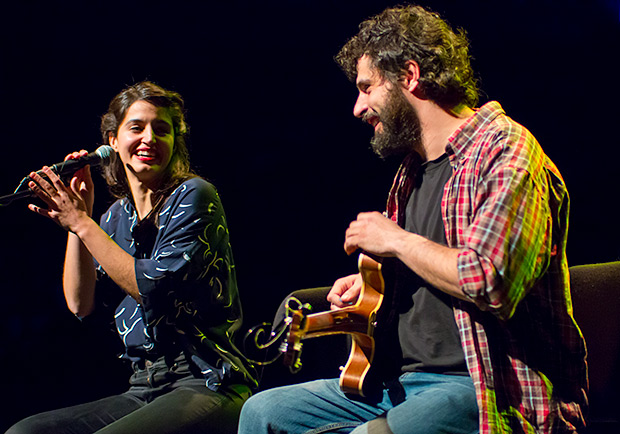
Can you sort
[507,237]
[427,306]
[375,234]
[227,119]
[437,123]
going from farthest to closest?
[227,119] → [437,123] → [427,306] → [375,234] → [507,237]

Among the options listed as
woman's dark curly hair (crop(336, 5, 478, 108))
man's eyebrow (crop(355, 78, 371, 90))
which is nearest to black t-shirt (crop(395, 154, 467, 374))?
woman's dark curly hair (crop(336, 5, 478, 108))

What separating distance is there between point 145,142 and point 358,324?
115 centimetres

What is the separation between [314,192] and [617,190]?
1560 mm

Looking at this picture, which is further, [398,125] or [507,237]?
[398,125]

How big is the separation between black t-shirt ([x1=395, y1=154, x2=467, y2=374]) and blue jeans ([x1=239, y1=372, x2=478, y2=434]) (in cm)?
5

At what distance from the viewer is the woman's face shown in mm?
2250

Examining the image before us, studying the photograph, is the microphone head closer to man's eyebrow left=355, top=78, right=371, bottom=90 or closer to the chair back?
man's eyebrow left=355, top=78, right=371, bottom=90

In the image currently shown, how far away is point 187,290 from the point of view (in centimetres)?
201

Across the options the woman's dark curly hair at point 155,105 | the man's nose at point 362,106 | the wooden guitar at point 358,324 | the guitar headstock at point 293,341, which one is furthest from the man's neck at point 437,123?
the woman's dark curly hair at point 155,105

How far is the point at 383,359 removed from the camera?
1.72 metres

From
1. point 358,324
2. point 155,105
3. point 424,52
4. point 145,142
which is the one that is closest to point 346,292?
point 358,324

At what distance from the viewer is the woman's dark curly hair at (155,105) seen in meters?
2.31

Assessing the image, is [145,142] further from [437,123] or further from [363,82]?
[437,123]

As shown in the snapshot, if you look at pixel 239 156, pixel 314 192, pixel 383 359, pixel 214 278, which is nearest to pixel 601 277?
pixel 383 359
